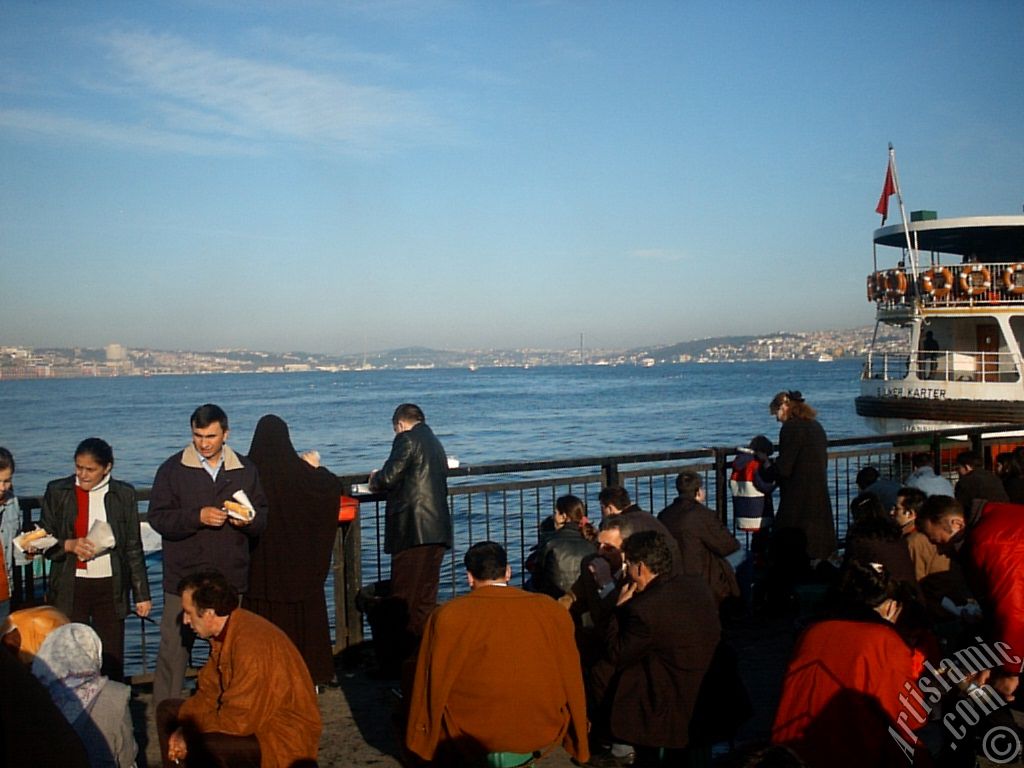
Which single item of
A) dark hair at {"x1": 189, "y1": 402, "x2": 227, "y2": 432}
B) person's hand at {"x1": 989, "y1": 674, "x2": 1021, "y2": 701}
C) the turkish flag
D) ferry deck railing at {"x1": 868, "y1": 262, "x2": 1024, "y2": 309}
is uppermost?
the turkish flag

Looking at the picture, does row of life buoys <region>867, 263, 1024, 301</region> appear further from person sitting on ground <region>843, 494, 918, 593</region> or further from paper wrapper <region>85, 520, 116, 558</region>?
paper wrapper <region>85, 520, 116, 558</region>

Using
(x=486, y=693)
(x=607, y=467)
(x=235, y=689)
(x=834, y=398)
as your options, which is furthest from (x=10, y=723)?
(x=834, y=398)

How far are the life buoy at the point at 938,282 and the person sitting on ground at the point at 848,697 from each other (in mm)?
24788

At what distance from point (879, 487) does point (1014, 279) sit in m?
20.3

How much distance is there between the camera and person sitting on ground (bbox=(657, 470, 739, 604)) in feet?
23.4

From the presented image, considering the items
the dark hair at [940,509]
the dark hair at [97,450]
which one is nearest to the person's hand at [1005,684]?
the dark hair at [940,509]

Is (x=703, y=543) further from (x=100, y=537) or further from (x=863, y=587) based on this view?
(x=100, y=537)

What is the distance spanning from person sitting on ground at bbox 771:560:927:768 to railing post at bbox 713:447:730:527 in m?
5.32

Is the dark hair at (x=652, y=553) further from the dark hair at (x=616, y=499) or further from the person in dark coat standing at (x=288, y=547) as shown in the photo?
the person in dark coat standing at (x=288, y=547)

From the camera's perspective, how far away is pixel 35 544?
5.68m

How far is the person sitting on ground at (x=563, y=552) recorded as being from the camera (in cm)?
654

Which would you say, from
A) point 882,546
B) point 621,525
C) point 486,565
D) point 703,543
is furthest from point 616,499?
point 486,565

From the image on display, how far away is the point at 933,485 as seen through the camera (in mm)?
8617

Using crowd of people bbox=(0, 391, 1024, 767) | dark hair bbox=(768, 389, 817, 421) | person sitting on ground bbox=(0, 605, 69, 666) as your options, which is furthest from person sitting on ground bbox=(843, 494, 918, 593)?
person sitting on ground bbox=(0, 605, 69, 666)
